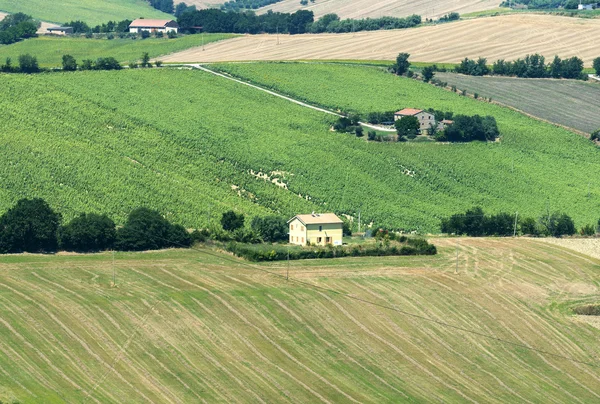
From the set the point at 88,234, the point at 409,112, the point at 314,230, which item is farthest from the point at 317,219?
the point at 409,112

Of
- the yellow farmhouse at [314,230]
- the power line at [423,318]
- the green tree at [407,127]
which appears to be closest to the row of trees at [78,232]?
the power line at [423,318]

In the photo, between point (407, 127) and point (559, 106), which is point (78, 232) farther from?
point (559, 106)

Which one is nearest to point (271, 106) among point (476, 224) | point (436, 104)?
point (436, 104)

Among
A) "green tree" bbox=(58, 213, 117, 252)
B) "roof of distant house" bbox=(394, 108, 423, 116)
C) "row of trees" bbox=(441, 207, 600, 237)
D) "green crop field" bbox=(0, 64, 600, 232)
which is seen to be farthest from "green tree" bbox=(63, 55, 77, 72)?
"green tree" bbox=(58, 213, 117, 252)

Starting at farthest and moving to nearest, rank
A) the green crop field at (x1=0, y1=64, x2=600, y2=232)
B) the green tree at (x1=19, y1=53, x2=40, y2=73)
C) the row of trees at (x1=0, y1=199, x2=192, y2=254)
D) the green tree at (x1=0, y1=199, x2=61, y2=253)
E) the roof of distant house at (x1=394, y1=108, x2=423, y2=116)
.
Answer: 1. the green tree at (x1=19, y1=53, x2=40, y2=73)
2. the roof of distant house at (x1=394, y1=108, x2=423, y2=116)
3. the green crop field at (x1=0, y1=64, x2=600, y2=232)
4. the row of trees at (x1=0, y1=199, x2=192, y2=254)
5. the green tree at (x1=0, y1=199, x2=61, y2=253)

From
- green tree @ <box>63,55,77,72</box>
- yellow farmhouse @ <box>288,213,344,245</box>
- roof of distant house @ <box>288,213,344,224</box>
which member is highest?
green tree @ <box>63,55,77,72</box>

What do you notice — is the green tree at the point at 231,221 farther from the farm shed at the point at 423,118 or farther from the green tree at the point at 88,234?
the farm shed at the point at 423,118

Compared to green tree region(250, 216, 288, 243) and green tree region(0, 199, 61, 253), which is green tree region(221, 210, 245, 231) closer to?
green tree region(250, 216, 288, 243)
